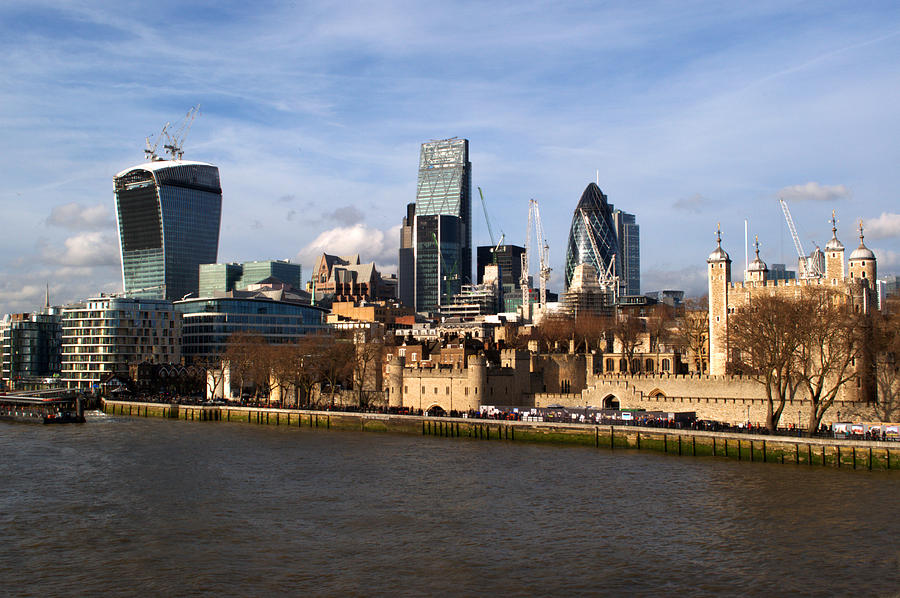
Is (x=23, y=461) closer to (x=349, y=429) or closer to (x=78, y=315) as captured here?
(x=349, y=429)

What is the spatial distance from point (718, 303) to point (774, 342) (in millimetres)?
21420

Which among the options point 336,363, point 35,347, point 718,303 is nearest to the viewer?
point 718,303

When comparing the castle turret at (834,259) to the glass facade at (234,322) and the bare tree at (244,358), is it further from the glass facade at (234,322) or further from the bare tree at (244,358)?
the glass facade at (234,322)

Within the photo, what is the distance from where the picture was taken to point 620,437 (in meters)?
68.4

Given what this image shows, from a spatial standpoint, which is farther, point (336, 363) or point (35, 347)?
point (35, 347)

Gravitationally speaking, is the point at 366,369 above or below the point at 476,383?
above


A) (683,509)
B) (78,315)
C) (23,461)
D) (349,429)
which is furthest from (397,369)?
(78,315)

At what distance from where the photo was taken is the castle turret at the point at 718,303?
286ft

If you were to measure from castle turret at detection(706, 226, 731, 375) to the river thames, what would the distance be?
2617cm

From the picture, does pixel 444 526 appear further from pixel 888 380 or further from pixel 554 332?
pixel 554 332

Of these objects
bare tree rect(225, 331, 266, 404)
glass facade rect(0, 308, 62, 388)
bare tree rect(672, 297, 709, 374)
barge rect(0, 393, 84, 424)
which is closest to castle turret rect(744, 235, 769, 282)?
bare tree rect(672, 297, 709, 374)

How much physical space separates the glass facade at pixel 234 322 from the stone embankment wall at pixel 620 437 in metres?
58.1

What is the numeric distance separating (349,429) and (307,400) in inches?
709

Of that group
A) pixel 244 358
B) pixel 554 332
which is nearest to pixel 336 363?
pixel 244 358
